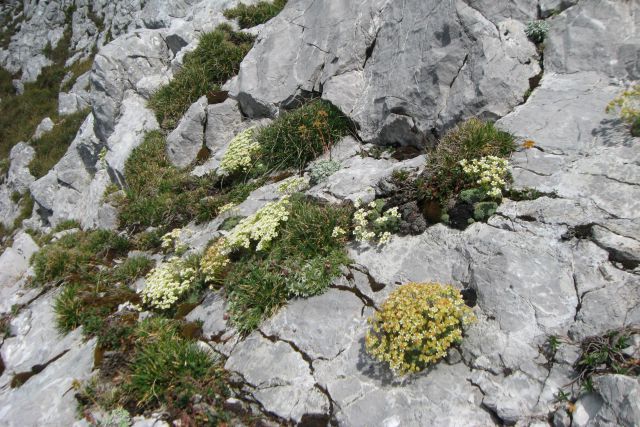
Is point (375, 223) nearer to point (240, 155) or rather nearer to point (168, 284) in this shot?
point (168, 284)

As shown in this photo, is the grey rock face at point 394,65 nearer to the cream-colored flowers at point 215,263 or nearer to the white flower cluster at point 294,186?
the white flower cluster at point 294,186

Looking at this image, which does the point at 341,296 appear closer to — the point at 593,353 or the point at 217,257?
the point at 217,257

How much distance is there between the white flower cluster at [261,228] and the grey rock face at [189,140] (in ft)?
18.3

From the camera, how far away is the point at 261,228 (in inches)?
297

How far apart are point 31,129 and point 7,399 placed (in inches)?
950

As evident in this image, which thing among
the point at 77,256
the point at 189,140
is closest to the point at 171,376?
the point at 77,256

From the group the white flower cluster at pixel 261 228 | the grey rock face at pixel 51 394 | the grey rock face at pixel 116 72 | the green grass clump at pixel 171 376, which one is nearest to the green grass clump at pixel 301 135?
the white flower cluster at pixel 261 228

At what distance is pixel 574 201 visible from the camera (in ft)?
19.2

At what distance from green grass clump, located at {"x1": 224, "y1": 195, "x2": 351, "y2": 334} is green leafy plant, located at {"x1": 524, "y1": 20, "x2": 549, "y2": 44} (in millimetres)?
4965

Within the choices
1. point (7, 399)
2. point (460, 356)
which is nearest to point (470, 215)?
point (460, 356)

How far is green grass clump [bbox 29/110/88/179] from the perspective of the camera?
2188cm

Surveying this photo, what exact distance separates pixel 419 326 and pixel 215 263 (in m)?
4.07

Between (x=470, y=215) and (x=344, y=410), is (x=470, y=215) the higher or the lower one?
the higher one

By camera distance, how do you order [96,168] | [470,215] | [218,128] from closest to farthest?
1. [470,215]
2. [218,128]
3. [96,168]
